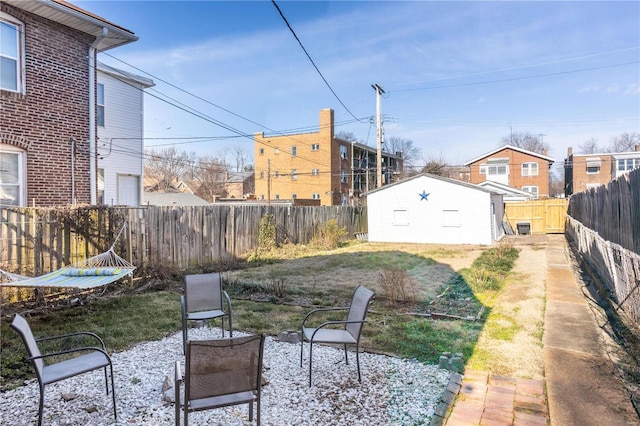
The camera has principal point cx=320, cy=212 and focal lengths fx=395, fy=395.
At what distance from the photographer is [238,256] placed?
12688 mm

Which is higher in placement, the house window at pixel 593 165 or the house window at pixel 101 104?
the house window at pixel 593 165

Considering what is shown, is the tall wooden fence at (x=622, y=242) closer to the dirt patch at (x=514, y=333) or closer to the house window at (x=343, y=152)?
the dirt patch at (x=514, y=333)

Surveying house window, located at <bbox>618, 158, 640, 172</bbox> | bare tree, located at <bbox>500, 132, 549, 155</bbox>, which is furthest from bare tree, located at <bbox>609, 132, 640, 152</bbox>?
house window, located at <bbox>618, 158, 640, 172</bbox>

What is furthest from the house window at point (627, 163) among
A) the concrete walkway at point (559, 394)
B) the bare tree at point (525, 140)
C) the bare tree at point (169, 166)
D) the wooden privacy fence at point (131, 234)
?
the bare tree at point (169, 166)

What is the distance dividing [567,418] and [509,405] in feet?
1.32

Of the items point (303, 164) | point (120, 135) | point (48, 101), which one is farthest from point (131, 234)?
point (303, 164)

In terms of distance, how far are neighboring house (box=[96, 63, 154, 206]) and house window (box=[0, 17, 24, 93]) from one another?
4.60 m

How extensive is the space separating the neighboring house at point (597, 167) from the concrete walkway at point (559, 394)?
4137cm

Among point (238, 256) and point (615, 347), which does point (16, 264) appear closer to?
point (238, 256)

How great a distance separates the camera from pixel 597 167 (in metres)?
39.1

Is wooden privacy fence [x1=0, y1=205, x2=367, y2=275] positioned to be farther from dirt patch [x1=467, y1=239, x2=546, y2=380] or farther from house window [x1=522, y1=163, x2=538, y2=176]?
house window [x1=522, y1=163, x2=538, y2=176]

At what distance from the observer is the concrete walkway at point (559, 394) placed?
2986mm

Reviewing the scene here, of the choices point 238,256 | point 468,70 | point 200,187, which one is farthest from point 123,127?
point 200,187

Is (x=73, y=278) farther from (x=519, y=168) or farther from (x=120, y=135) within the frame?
(x=519, y=168)
